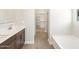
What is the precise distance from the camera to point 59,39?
1072mm

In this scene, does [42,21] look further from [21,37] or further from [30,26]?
[21,37]

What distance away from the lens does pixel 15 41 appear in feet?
3.64

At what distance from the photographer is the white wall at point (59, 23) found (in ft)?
3.35

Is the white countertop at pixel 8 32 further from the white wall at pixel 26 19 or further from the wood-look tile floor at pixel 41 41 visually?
the wood-look tile floor at pixel 41 41

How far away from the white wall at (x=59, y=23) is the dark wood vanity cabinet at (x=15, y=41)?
0.30 m

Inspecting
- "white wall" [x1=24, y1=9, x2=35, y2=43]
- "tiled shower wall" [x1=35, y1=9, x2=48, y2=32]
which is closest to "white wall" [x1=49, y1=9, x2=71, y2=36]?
"tiled shower wall" [x1=35, y1=9, x2=48, y2=32]

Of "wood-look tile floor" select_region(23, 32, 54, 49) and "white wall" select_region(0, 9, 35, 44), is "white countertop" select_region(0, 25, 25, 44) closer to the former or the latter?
"white wall" select_region(0, 9, 35, 44)

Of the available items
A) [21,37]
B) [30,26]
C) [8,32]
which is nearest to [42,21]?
[30,26]

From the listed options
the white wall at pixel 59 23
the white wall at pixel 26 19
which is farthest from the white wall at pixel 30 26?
the white wall at pixel 59 23

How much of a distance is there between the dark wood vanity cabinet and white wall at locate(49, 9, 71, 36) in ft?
1.00

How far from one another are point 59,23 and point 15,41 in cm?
51

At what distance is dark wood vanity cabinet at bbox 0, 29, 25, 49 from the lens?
0.97m
